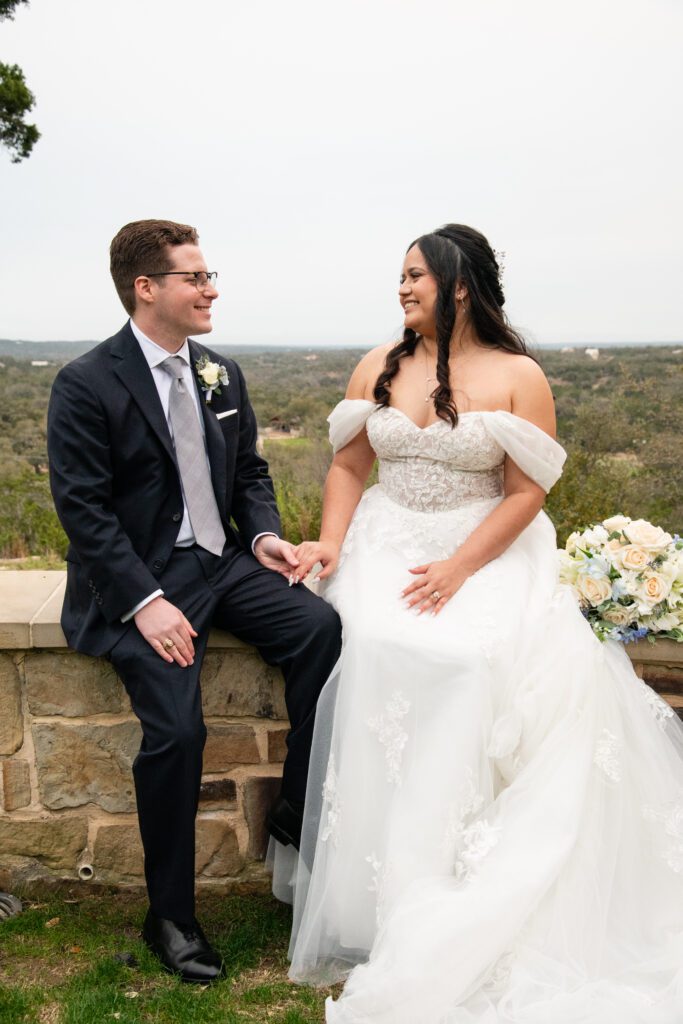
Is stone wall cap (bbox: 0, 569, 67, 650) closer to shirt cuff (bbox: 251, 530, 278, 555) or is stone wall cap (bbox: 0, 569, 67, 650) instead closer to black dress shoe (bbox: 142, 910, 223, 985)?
shirt cuff (bbox: 251, 530, 278, 555)

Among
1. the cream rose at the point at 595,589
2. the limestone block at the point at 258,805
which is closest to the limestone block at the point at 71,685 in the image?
the limestone block at the point at 258,805

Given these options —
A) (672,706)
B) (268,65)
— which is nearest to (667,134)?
(268,65)

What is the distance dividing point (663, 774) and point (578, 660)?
0.42 meters

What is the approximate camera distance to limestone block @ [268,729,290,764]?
116 inches

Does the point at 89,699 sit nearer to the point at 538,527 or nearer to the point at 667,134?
the point at 538,527

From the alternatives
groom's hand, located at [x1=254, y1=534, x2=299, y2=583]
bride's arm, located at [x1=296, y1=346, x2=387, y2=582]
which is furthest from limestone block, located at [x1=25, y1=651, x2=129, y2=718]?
bride's arm, located at [x1=296, y1=346, x2=387, y2=582]

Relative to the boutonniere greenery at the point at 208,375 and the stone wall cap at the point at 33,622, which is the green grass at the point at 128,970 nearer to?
the stone wall cap at the point at 33,622

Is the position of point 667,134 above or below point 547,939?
above

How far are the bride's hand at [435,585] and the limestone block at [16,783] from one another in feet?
4.49

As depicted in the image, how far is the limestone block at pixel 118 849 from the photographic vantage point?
293 cm

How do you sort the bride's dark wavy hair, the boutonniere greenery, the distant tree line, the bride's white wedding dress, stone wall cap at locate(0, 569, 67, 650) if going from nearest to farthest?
the bride's white wedding dress, stone wall cap at locate(0, 569, 67, 650), the boutonniere greenery, the bride's dark wavy hair, the distant tree line

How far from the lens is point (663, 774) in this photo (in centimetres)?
258

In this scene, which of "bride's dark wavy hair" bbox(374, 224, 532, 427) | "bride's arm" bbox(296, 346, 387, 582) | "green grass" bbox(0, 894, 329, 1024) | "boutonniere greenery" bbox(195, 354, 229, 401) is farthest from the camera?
"bride's arm" bbox(296, 346, 387, 582)

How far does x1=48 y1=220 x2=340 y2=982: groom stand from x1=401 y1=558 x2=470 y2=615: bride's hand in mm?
262
